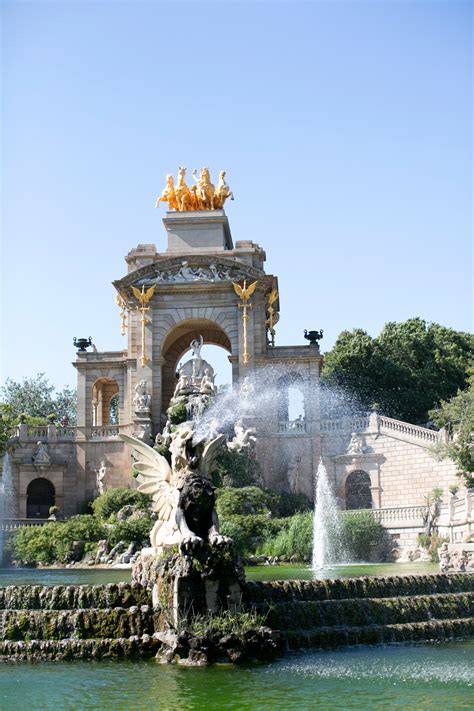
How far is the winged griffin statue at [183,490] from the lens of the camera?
17.7m

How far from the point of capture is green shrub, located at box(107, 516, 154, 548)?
37312 mm

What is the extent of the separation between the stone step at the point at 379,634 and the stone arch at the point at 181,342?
1301 inches

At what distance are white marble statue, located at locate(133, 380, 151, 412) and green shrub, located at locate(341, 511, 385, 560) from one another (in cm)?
1288

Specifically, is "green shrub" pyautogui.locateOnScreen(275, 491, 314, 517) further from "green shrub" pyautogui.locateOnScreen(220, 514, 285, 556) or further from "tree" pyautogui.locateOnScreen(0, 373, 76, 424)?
"tree" pyautogui.locateOnScreen(0, 373, 76, 424)

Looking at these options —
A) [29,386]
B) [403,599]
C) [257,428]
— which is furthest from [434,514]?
[29,386]

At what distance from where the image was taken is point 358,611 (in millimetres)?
19250

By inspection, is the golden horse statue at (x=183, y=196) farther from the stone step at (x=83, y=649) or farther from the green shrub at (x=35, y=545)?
the stone step at (x=83, y=649)

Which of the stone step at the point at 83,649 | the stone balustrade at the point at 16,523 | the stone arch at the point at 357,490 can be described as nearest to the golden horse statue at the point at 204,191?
the stone arch at the point at 357,490

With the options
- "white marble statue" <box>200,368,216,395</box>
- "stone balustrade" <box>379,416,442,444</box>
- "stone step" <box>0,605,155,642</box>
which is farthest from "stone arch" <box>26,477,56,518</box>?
"stone step" <box>0,605,155,642</box>

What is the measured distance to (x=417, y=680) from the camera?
1506cm

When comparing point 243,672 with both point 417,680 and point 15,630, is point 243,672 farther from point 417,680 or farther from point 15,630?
point 15,630

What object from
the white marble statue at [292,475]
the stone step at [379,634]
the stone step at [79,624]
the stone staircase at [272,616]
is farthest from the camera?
the white marble statue at [292,475]

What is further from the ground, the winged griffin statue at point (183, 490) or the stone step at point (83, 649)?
the winged griffin statue at point (183, 490)

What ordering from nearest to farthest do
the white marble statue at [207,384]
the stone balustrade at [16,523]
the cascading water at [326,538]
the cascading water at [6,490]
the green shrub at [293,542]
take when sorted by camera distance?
the green shrub at [293,542], the cascading water at [326,538], the stone balustrade at [16,523], the cascading water at [6,490], the white marble statue at [207,384]
